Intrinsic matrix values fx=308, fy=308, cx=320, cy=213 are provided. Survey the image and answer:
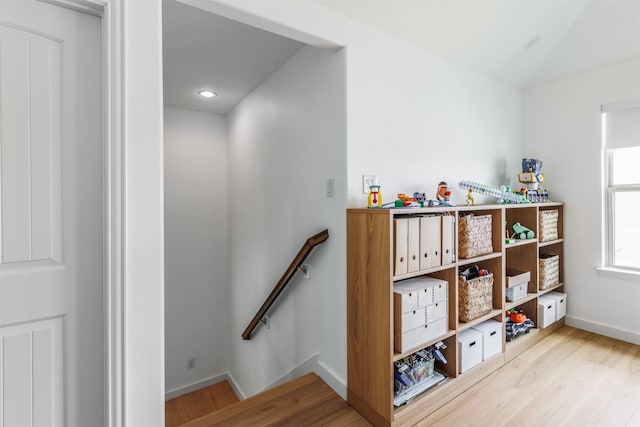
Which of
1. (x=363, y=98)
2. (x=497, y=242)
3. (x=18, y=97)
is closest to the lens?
(x=18, y=97)

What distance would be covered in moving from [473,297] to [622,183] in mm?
1858

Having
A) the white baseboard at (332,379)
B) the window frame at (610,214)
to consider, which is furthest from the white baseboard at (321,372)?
the window frame at (610,214)

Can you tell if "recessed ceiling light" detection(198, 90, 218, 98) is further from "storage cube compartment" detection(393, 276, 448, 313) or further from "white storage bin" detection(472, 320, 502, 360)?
"white storage bin" detection(472, 320, 502, 360)

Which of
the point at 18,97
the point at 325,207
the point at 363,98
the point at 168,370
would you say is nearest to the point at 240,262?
the point at 168,370

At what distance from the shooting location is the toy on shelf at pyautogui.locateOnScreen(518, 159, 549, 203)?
2.73m

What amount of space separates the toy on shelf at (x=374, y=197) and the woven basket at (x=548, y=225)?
178 cm

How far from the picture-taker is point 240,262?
3.46 metres

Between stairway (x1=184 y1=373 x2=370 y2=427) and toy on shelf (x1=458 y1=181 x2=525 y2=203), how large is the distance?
1.71m

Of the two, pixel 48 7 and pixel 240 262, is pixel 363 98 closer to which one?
pixel 48 7

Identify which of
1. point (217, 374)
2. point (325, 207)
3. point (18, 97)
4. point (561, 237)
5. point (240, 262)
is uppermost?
point (18, 97)

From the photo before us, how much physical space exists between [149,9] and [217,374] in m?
3.88

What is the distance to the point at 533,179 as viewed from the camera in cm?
274

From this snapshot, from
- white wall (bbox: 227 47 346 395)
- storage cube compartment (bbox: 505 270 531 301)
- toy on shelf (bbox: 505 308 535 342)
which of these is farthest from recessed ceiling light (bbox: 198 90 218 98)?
toy on shelf (bbox: 505 308 535 342)

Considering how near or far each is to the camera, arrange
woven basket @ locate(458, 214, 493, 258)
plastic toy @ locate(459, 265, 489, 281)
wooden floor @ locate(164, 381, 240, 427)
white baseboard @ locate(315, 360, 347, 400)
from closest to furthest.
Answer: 1. white baseboard @ locate(315, 360, 347, 400)
2. woven basket @ locate(458, 214, 493, 258)
3. plastic toy @ locate(459, 265, 489, 281)
4. wooden floor @ locate(164, 381, 240, 427)
